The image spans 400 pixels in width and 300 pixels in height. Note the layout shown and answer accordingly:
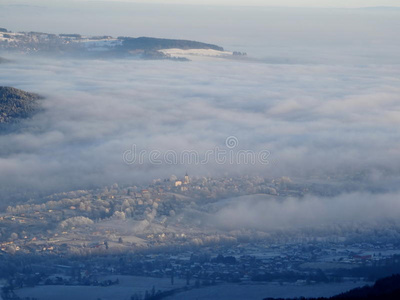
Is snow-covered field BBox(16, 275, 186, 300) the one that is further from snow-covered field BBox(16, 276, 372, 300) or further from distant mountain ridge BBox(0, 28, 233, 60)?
distant mountain ridge BBox(0, 28, 233, 60)

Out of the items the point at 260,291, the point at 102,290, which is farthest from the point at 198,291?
the point at 102,290

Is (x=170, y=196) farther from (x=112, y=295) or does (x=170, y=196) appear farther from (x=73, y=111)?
(x=73, y=111)

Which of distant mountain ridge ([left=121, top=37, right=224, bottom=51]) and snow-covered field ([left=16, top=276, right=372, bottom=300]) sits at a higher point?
distant mountain ridge ([left=121, top=37, right=224, bottom=51])

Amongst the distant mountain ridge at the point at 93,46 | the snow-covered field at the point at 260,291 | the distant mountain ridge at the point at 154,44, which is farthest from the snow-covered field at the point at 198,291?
the distant mountain ridge at the point at 154,44

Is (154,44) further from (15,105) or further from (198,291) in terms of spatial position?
(198,291)

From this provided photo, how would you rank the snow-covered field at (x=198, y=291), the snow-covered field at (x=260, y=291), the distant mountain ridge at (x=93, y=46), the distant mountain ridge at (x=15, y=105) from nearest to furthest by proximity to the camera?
the snow-covered field at (x=260, y=291) → the snow-covered field at (x=198, y=291) → the distant mountain ridge at (x=15, y=105) → the distant mountain ridge at (x=93, y=46)

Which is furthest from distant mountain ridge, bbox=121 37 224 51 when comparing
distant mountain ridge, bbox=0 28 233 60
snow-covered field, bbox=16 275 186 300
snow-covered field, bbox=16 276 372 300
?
snow-covered field, bbox=16 276 372 300

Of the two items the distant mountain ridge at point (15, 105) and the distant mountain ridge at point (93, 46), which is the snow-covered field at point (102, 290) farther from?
the distant mountain ridge at point (93, 46)

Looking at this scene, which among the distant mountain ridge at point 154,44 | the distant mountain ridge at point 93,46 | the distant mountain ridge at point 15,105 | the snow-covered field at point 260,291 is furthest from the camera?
the distant mountain ridge at point 154,44
